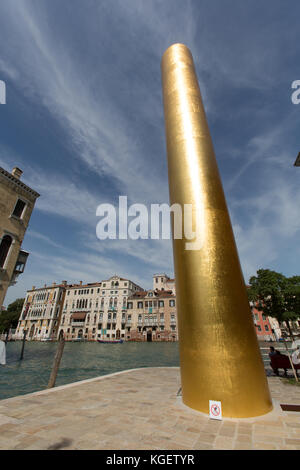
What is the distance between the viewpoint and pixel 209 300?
420 cm

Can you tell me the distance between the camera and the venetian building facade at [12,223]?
15.5 metres

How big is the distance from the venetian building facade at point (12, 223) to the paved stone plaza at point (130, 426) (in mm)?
12511

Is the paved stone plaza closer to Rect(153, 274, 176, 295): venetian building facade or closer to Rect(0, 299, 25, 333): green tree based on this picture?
Rect(153, 274, 176, 295): venetian building facade

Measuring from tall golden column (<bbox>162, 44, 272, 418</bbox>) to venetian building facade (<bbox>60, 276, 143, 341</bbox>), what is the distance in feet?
183

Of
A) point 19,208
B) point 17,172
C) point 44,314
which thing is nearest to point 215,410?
point 19,208

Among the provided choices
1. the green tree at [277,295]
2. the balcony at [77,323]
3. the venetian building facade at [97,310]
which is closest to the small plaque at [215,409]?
the green tree at [277,295]

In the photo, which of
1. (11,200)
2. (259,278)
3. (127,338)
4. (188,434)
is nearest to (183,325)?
(188,434)

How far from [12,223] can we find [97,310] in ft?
159

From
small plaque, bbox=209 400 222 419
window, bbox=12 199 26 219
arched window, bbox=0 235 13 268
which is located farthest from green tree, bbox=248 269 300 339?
window, bbox=12 199 26 219

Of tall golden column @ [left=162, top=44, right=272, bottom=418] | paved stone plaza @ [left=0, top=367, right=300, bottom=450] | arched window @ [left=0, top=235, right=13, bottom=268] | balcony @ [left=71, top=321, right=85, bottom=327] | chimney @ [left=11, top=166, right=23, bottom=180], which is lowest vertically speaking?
paved stone plaza @ [left=0, top=367, right=300, bottom=450]

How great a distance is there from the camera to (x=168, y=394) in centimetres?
589

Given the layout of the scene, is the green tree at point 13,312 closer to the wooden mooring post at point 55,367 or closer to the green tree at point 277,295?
the wooden mooring post at point 55,367

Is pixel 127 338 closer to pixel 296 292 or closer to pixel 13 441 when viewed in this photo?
pixel 296 292

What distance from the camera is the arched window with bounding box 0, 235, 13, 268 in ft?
50.4
